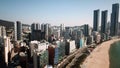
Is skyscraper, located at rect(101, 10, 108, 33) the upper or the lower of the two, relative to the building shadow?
upper

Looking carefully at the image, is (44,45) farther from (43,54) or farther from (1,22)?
(1,22)

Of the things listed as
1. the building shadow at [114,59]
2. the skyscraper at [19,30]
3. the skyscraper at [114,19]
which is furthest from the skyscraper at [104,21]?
the skyscraper at [19,30]

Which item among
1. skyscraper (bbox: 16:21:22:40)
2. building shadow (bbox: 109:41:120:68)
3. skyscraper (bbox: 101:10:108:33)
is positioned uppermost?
skyscraper (bbox: 101:10:108:33)

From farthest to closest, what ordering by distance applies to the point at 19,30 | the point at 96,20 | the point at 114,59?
the point at 96,20, the point at 19,30, the point at 114,59

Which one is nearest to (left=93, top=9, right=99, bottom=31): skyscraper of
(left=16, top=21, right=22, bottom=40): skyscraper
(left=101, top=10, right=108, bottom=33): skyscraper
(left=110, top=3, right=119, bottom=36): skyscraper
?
(left=101, top=10, right=108, bottom=33): skyscraper

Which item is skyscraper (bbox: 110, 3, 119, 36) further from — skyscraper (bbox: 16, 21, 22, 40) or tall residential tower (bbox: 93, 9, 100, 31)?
skyscraper (bbox: 16, 21, 22, 40)

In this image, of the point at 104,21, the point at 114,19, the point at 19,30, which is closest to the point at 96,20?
the point at 104,21

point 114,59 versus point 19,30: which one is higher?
point 19,30

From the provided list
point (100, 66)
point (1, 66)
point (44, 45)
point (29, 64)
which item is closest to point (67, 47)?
point (44, 45)

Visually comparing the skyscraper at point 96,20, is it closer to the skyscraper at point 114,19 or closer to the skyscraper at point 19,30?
the skyscraper at point 114,19

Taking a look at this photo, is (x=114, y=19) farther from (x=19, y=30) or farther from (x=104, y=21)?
(x=19, y=30)

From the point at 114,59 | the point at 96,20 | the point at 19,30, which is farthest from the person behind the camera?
the point at 96,20
